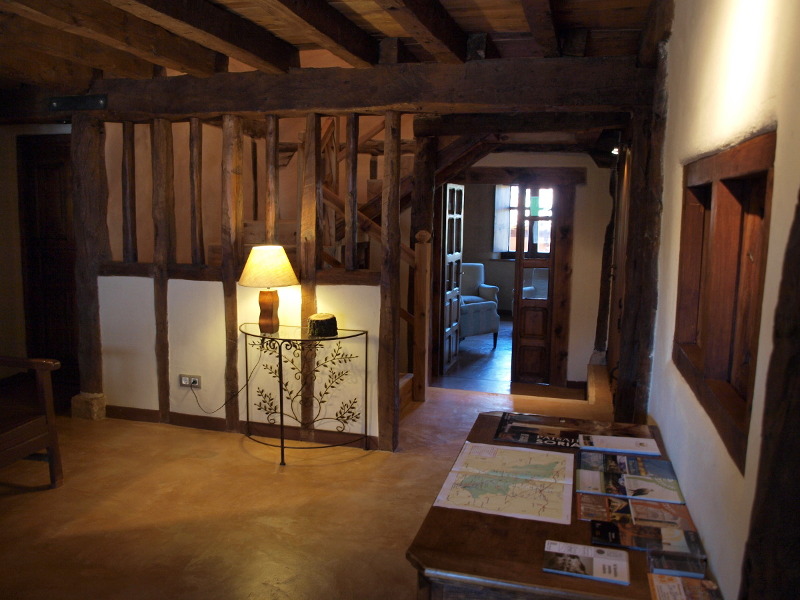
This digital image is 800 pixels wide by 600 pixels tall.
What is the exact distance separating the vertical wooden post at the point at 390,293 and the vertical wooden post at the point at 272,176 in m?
0.75

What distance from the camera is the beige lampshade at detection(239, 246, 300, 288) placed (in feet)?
12.8

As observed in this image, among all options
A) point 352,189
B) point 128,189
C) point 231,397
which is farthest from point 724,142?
point 128,189

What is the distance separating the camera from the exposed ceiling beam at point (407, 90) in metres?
3.65

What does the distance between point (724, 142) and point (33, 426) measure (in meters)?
3.45

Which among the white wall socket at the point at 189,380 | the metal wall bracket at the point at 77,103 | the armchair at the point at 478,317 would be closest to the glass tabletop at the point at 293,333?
the white wall socket at the point at 189,380

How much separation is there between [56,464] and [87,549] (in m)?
0.81

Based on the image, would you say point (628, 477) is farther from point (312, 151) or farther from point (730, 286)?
point (312, 151)

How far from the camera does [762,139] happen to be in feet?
4.83

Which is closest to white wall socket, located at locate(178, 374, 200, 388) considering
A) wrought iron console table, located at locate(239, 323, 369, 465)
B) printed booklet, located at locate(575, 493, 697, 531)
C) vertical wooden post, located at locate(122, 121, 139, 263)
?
wrought iron console table, located at locate(239, 323, 369, 465)

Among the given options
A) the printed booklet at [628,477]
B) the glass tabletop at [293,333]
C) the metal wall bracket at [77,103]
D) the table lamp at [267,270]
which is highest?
the metal wall bracket at [77,103]

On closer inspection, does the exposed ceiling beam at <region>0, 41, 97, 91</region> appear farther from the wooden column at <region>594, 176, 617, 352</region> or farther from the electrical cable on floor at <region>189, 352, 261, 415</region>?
the wooden column at <region>594, 176, 617, 352</region>

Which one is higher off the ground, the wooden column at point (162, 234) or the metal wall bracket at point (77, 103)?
the metal wall bracket at point (77, 103)

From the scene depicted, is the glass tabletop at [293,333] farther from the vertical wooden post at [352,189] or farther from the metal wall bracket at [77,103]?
the metal wall bracket at [77,103]

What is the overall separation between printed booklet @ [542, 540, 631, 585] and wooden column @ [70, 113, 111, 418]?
13.4ft
